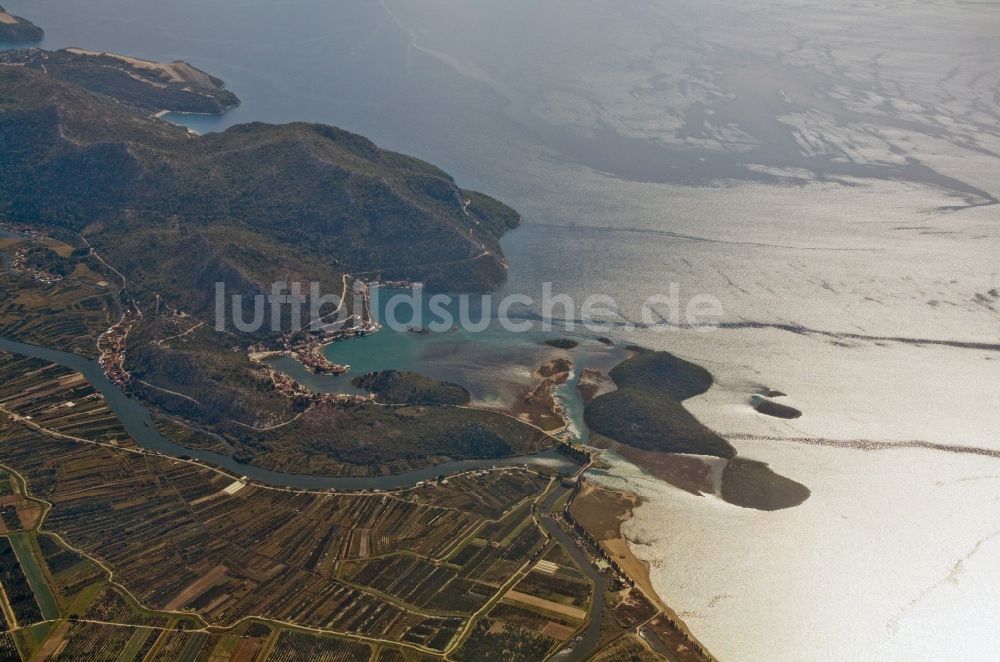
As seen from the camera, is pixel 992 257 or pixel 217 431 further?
pixel 992 257

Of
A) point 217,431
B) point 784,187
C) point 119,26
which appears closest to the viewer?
point 217,431

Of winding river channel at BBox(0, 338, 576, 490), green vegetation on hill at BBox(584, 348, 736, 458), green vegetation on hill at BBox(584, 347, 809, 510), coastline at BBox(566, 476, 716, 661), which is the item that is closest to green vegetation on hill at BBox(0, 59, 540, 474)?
winding river channel at BBox(0, 338, 576, 490)

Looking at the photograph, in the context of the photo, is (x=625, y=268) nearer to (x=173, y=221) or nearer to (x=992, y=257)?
(x=992, y=257)

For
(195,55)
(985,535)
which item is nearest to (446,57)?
(195,55)

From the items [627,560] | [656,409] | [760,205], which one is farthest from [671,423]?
[760,205]

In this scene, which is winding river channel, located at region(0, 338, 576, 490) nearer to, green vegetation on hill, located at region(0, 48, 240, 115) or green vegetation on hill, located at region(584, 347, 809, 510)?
green vegetation on hill, located at region(584, 347, 809, 510)

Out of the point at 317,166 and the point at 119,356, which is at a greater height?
the point at 317,166
